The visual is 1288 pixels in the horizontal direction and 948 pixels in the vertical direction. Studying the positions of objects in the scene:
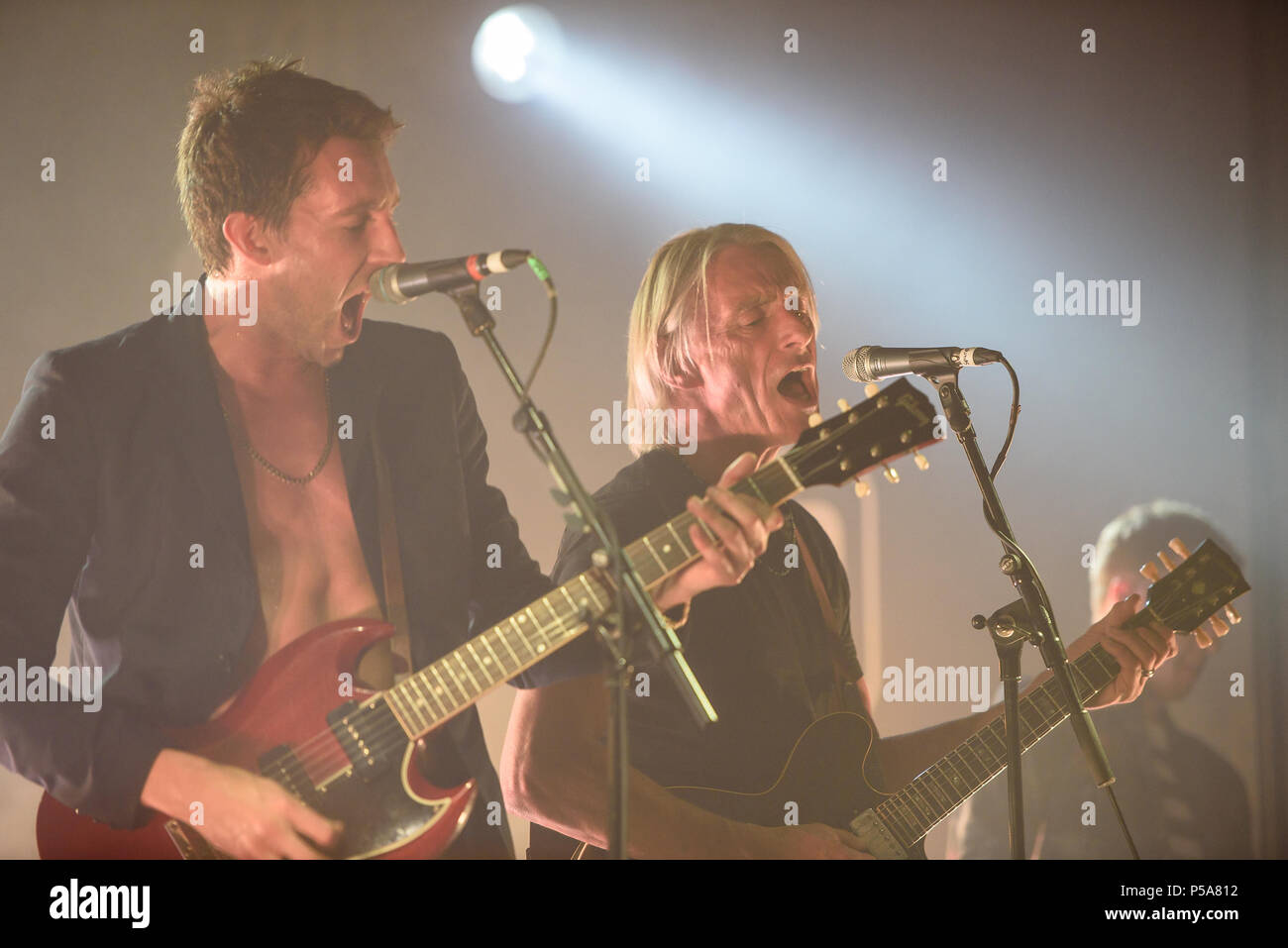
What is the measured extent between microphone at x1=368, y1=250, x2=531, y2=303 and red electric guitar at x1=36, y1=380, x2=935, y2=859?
0.65 m

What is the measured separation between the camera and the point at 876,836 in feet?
8.79

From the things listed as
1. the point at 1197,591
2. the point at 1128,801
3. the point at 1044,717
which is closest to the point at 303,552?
the point at 1044,717

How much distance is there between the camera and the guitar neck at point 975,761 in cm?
269

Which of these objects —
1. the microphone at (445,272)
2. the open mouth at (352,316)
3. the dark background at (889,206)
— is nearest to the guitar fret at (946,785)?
the dark background at (889,206)

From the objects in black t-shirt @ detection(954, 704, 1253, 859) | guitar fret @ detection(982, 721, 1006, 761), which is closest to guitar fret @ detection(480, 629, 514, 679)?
guitar fret @ detection(982, 721, 1006, 761)

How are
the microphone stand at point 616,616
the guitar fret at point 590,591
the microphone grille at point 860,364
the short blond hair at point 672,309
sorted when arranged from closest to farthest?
the microphone stand at point 616,616, the guitar fret at point 590,591, the microphone grille at point 860,364, the short blond hair at point 672,309

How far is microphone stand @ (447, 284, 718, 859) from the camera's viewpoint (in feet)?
6.40

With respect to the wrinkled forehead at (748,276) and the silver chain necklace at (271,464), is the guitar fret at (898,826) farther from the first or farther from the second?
the silver chain necklace at (271,464)

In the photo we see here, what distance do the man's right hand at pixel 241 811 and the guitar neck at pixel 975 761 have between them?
1.31 meters

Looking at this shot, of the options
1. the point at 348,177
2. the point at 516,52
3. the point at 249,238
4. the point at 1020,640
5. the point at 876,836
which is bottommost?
the point at 876,836

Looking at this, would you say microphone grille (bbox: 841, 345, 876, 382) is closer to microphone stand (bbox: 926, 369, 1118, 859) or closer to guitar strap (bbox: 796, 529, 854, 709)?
microphone stand (bbox: 926, 369, 1118, 859)

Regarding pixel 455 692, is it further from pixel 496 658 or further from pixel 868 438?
pixel 868 438

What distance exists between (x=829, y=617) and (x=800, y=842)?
0.60 m
